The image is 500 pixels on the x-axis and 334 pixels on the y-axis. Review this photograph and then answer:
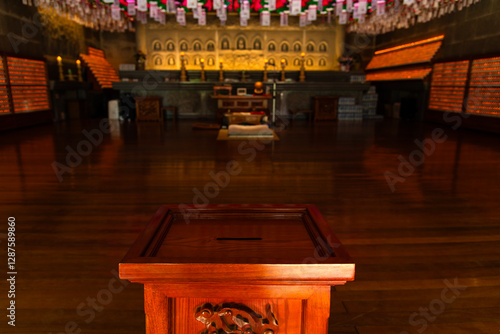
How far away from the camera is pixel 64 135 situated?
231 inches

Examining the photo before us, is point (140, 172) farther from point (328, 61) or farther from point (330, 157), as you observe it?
point (328, 61)

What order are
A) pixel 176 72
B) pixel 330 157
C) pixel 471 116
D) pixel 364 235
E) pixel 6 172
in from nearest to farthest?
pixel 364 235
pixel 6 172
pixel 330 157
pixel 471 116
pixel 176 72

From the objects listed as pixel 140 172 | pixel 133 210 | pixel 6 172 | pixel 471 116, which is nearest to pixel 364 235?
pixel 133 210

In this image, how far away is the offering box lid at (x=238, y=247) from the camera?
611 mm

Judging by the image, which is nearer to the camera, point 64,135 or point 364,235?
point 364,235

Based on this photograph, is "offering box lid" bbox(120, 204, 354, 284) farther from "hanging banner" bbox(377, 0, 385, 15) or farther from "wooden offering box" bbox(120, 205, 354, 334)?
"hanging banner" bbox(377, 0, 385, 15)

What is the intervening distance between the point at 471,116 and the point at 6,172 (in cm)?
795

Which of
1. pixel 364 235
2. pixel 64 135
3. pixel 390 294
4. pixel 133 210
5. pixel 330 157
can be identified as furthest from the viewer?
pixel 64 135

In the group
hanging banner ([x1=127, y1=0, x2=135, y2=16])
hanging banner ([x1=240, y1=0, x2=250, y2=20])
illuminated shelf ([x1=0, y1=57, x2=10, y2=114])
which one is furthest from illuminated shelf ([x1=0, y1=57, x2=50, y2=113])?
hanging banner ([x1=240, y1=0, x2=250, y2=20])

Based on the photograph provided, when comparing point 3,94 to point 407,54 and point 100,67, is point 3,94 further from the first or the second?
point 407,54

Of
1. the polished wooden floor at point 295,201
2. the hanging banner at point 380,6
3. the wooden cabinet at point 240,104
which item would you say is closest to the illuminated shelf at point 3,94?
the polished wooden floor at point 295,201

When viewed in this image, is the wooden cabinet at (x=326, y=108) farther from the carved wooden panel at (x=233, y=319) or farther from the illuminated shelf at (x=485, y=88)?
the carved wooden panel at (x=233, y=319)

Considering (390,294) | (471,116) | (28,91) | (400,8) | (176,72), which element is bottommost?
(390,294)

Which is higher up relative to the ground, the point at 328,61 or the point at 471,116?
the point at 328,61
